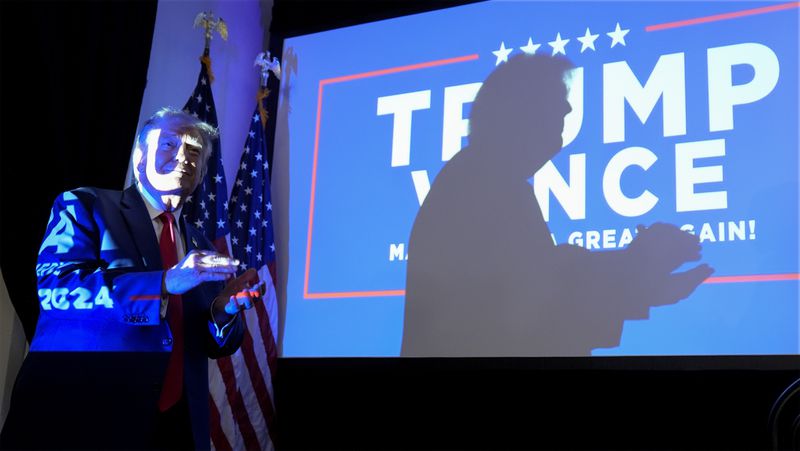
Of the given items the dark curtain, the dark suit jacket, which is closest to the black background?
the dark curtain

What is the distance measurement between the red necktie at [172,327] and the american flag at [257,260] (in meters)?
1.87

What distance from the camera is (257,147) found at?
435 cm

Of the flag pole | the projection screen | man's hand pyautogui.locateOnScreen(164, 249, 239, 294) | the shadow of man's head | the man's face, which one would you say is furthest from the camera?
the flag pole

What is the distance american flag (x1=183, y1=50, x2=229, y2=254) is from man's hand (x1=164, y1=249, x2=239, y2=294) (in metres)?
2.15

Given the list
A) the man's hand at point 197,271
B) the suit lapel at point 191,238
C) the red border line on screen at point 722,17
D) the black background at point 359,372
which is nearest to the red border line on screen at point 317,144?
the black background at point 359,372

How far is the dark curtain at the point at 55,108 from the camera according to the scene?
10.0 feet

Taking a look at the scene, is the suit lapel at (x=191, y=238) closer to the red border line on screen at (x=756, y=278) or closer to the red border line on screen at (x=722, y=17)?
the red border line on screen at (x=756, y=278)

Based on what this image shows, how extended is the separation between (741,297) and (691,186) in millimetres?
477

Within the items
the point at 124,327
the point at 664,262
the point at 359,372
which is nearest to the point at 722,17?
the point at 664,262

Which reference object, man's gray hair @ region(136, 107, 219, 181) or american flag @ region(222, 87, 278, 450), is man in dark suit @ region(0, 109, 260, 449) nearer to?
man's gray hair @ region(136, 107, 219, 181)

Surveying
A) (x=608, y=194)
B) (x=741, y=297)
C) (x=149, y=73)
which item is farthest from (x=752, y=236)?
(x=149, y=73)

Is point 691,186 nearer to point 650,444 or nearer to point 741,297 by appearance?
point 741,297

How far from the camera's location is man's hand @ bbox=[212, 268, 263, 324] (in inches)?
78.9

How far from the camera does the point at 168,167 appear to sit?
2127 mm
